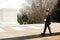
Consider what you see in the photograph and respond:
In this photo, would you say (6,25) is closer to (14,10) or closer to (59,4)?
(14,10)

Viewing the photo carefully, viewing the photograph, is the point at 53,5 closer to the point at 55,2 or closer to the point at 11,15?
the point at 55,2

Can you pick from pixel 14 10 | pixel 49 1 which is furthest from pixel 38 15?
pixel 14 10

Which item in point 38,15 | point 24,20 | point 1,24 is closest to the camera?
point 1,24

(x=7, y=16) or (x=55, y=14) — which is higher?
(x=7, y=16)

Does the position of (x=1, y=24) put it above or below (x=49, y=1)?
below

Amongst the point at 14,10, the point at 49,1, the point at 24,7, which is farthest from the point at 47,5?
the point at 14,10

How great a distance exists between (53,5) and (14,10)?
596 cm

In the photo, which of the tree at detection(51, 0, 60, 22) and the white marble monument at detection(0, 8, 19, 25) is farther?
the tree at detection(51, 0, 60, 22)

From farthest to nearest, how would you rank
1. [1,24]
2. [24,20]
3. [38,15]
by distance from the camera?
[38,15] → [24,20] → [1,24]

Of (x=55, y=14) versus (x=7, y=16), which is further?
(x=55, y=14)

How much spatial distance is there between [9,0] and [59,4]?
6495 millimetres

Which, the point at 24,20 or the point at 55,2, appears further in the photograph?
the point at 55,2

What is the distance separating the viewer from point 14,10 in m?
14.8

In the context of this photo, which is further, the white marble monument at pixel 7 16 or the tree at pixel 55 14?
the tree at pixel 55 14
